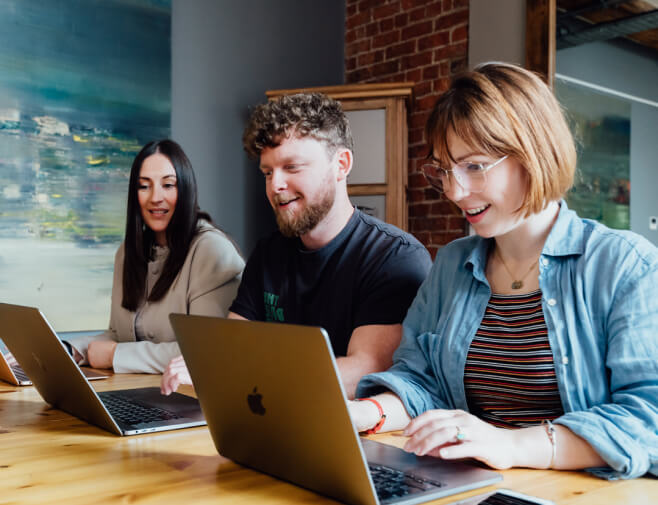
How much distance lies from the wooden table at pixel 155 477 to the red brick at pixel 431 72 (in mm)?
3096

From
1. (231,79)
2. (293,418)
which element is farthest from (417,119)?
(293,418)

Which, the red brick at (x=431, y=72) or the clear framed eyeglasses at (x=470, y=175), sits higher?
the red brick at (x=431, y=72)

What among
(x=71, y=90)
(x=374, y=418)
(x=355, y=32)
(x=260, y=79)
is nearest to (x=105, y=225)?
(x=71, y=90)

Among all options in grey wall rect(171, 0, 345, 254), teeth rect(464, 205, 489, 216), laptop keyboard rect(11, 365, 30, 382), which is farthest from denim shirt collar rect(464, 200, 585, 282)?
grey wall rect(171, 0, 345, 254)

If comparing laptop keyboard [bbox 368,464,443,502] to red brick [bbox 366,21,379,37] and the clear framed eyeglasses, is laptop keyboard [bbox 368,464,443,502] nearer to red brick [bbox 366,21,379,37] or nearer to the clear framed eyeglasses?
the clear framed eyeglasses

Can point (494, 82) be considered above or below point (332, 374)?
above

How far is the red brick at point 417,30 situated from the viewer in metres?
4.01

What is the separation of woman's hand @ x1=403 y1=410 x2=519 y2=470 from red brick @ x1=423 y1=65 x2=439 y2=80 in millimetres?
3223

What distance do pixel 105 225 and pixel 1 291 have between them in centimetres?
57

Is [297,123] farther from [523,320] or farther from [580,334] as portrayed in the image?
[580,334]

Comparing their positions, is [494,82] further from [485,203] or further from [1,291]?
[1,291]

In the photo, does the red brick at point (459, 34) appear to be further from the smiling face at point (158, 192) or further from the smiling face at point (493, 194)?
the smiling face at point (493, 194)

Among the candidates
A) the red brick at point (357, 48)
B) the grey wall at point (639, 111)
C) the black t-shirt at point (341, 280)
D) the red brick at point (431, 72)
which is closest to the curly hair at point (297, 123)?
the black t-shirt at point (341, 280)

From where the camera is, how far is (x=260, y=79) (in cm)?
418
